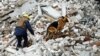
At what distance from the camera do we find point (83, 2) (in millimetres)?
19312

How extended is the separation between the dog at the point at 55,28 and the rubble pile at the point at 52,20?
0.61 feet

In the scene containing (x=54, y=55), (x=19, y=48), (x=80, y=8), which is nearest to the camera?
(x=54, y=55)

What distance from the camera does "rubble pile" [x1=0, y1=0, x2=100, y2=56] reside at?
15.5 meters

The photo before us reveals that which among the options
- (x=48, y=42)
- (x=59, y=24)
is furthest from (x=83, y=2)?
(x=48, y=42)

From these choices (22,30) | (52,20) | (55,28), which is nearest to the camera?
(22,30)

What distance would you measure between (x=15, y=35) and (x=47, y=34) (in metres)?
1.24

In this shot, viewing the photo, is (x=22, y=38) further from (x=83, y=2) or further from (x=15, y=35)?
(x=83, y=2)

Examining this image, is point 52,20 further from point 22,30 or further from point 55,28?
point 22,30

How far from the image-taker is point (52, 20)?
58.8 ft

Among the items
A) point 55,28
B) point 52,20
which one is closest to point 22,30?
point 55,28

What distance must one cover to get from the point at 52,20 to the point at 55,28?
1.40 m

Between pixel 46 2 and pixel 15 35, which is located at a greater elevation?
pixel 46 2

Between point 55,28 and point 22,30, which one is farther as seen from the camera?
point 55,28

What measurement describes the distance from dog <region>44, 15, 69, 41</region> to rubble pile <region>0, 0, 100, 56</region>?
187 mm
